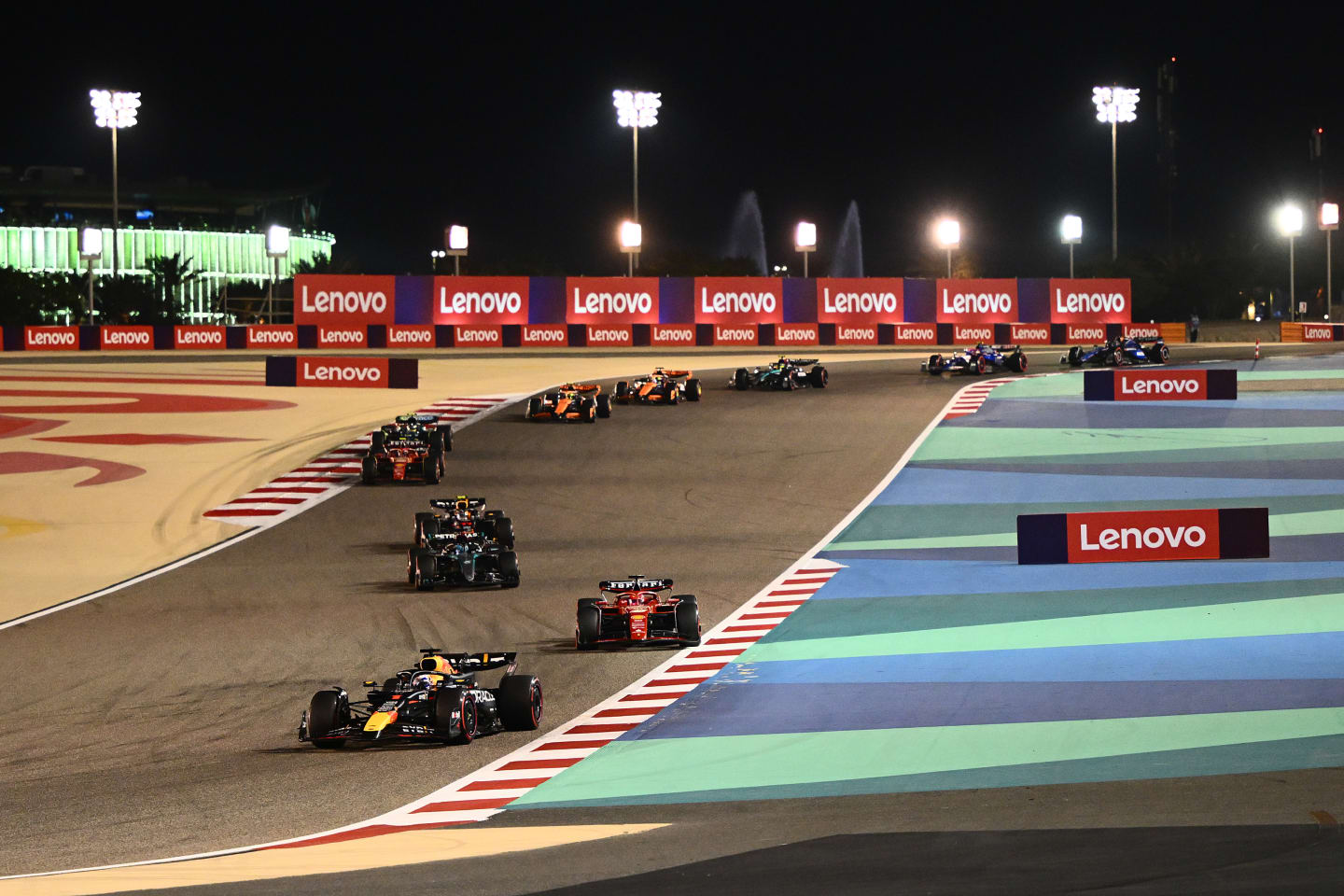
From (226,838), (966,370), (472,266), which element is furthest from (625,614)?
(472,266)

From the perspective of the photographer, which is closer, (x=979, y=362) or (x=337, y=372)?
(x=337, y=372)

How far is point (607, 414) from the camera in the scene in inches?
1468

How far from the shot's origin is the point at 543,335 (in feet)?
198

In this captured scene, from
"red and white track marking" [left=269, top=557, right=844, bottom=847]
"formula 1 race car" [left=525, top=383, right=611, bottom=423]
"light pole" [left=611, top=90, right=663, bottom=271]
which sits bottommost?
"red and white track marking" [left=269, top=557, right=844, bottom=847]

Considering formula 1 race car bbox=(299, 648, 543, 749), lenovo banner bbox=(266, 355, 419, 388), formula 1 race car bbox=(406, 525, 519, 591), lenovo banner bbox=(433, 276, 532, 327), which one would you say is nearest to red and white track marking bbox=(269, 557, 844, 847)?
formula 1 race car bbox=(299, 648, 543, 749)

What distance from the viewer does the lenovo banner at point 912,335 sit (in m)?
61.3

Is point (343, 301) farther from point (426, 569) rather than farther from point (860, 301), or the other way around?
point (426, 569)

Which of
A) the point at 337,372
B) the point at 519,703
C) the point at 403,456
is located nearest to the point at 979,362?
the point at 337,372

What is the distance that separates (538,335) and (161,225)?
102 metres

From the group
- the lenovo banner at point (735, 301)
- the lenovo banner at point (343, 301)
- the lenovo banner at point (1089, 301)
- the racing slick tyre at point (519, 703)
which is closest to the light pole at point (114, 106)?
the lenovo banner at point (343, 301)

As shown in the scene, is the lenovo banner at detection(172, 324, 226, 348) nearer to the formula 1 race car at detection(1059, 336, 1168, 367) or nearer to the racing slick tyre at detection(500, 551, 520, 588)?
the formula 1 race car at detection(1059, 336, 1168, 367)

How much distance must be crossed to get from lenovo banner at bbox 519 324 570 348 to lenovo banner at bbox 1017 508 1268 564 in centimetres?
4185

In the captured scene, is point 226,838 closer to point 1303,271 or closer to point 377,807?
point 377,807

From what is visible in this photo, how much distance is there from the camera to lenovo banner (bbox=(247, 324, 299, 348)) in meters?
60.6
